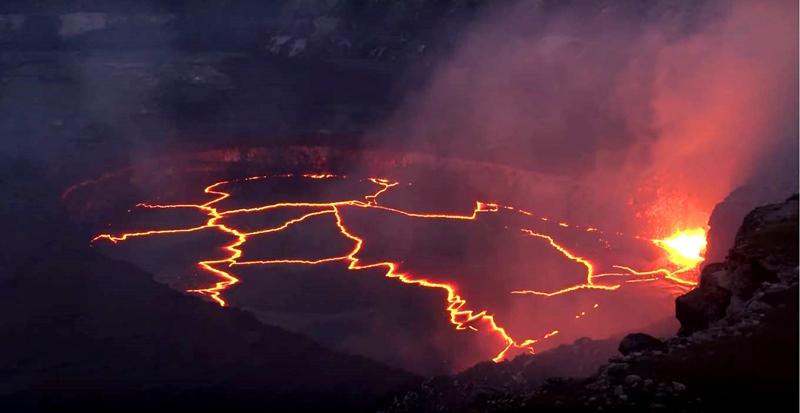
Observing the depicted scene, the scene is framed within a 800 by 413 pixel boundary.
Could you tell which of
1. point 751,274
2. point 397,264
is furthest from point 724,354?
point 397,264

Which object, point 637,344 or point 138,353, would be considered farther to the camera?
point 138,353

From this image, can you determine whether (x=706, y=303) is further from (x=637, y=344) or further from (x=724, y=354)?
(x=724, y=354)

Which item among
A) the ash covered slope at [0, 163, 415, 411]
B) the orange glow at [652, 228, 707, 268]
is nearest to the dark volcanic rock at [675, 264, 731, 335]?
the ash covered slope at [0, 163, 415, 411]

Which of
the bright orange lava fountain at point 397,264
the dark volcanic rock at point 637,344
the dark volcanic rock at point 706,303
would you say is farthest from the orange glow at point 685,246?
the dark volcanic rock at point 637,344

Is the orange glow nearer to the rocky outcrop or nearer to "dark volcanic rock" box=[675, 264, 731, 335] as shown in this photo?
the rocky outcrop

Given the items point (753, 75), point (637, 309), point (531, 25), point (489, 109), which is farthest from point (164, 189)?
point (531, 25)
